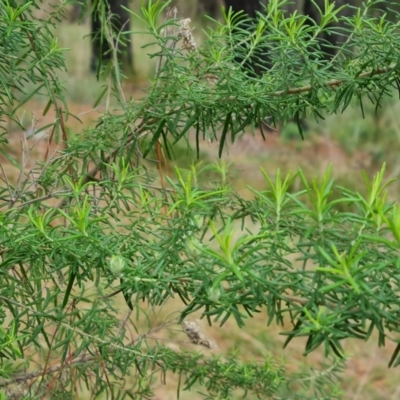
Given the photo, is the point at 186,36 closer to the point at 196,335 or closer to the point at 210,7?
the point at 196,335

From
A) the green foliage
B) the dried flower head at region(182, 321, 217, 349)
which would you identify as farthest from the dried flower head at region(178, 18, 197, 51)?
the dried flower head at region(182, 321, 217, 349)

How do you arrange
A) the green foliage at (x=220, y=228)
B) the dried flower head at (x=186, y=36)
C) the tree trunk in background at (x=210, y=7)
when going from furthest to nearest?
the tree trunk in background at (x=210, y=7), the dried flower head at (x=186, y=36), the green foliage at (x=220, y=228)

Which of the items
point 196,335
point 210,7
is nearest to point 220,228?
point 196,335

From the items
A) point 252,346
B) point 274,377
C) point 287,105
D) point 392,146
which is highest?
point 287,105

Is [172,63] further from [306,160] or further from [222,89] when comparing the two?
[306,160]

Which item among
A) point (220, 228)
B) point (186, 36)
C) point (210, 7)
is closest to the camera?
point (220, 228)

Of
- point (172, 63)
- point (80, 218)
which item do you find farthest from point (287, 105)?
point (80, 218)

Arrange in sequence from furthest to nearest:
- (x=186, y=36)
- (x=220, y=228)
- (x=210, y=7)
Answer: (x=210, y=7), (x=186, y=36), (x=220, y=228)

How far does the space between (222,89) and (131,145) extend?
0.60 feet

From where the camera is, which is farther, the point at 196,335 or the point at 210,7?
the point at 210,7

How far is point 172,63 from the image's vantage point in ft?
2.36

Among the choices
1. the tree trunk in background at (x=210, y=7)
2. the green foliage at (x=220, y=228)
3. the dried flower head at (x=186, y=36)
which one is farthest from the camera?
the tree trunk in background at (x=210, y=7)

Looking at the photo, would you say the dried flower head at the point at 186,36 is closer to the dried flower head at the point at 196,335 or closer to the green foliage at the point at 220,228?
the green foliage at the point at 220,228

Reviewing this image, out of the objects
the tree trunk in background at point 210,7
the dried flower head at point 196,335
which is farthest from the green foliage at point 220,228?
the tree trunk in background at point 210,7
